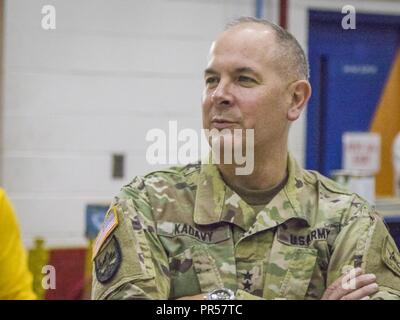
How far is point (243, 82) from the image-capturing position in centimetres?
113

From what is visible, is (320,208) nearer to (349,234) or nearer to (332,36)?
(349,234)

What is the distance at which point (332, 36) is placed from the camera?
1.30 metres

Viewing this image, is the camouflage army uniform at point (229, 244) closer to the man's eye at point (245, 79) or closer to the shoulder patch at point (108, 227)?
the shoulder patch at point (108, 227)

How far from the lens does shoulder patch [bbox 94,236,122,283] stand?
44.8 inches

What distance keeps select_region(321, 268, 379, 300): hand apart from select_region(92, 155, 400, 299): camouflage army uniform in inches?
0.6

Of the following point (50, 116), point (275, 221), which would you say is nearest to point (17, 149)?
point (50, 116)

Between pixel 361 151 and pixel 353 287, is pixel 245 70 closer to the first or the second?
pixel 353 287

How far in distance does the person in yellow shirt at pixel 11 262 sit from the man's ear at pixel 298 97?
668mm

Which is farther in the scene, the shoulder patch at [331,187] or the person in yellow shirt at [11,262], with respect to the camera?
the person in yellow shirt at [11,262]

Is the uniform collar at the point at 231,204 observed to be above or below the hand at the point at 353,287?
above

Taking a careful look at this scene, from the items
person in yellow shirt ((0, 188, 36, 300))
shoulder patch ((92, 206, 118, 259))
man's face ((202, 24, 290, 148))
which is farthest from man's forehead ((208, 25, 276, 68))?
person in yellow shirt ((0, 188, 36, 300))

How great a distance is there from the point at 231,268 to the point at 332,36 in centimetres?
45

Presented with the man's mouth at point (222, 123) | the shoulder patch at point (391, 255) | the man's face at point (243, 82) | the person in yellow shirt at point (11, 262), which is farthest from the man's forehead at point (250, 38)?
the person in yellow shirt at point (11, 262)

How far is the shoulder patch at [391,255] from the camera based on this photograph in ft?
3.85
